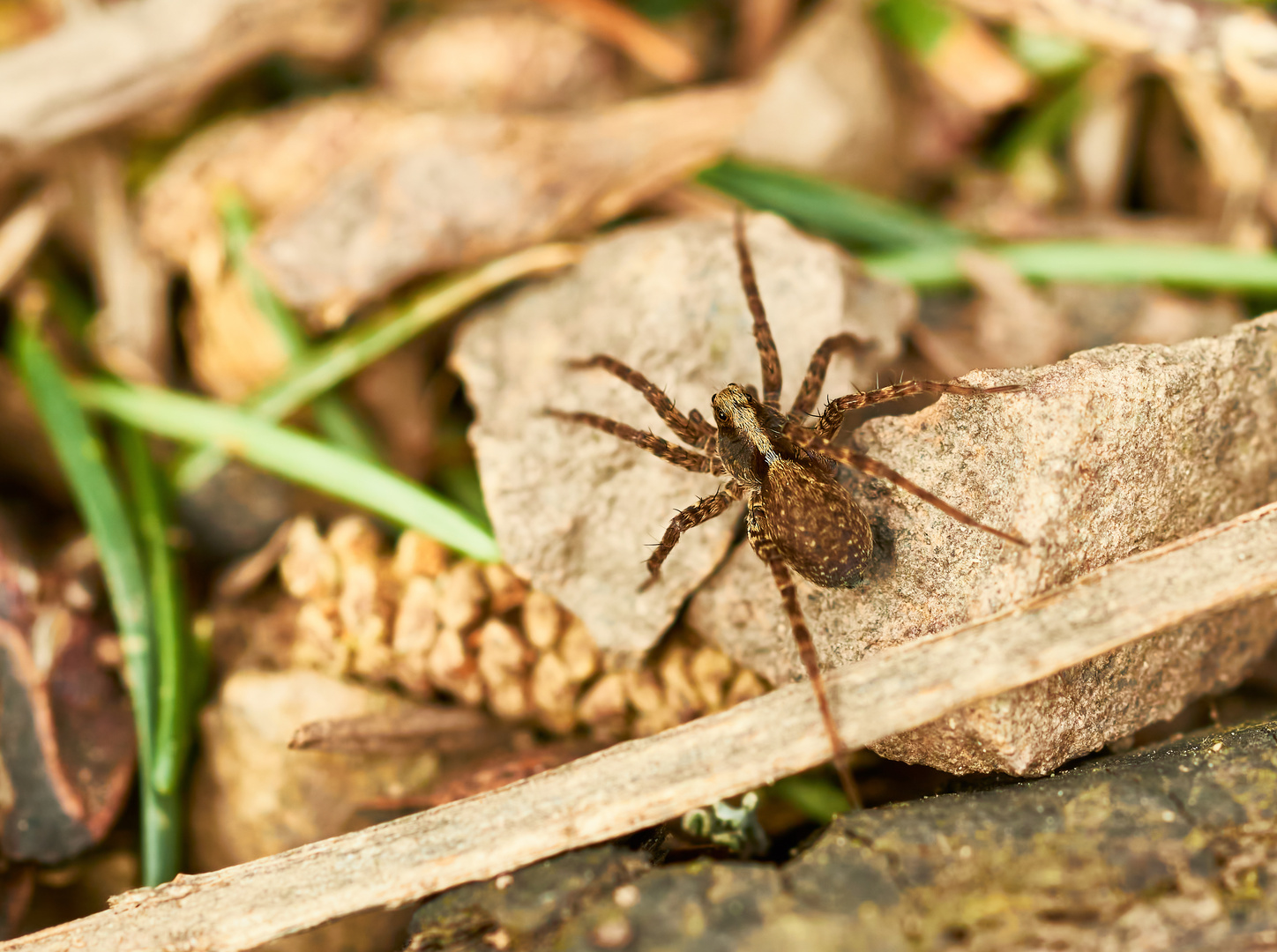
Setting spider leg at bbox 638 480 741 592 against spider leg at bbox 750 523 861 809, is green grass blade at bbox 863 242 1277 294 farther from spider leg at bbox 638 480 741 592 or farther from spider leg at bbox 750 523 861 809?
spider leg at bbox 750 523 861 809

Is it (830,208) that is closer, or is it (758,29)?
(830,208)

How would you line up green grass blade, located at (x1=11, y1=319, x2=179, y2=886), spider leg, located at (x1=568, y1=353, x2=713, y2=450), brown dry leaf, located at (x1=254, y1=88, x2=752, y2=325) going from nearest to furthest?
green grass blade, located at (x1=11, y1=319, x2=179, y2=886), spider leg, located at (x1=568, y1=353, x2=713, y2=450), brown dry leaf, located at (x1=254, y1=88, x2=752, y2=325)

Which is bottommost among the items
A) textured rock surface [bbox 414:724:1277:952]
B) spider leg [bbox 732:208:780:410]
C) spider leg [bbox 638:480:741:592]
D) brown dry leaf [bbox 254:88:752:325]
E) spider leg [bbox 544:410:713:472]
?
textured rock surface [bbox 414:724:1277:952]

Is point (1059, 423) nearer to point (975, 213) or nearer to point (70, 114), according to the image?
point (975, 213)

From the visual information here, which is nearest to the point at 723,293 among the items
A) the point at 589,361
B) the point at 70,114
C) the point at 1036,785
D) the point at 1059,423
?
the point at 589,361

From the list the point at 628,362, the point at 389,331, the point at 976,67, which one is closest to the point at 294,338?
the point at 389,331

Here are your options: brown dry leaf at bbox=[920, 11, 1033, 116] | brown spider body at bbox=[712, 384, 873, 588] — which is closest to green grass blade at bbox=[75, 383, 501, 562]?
brown spider body at bbox=[712, 384, 873, 588]

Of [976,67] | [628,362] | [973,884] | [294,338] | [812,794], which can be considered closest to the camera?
[973,884]

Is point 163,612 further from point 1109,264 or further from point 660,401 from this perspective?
point 1109,264
